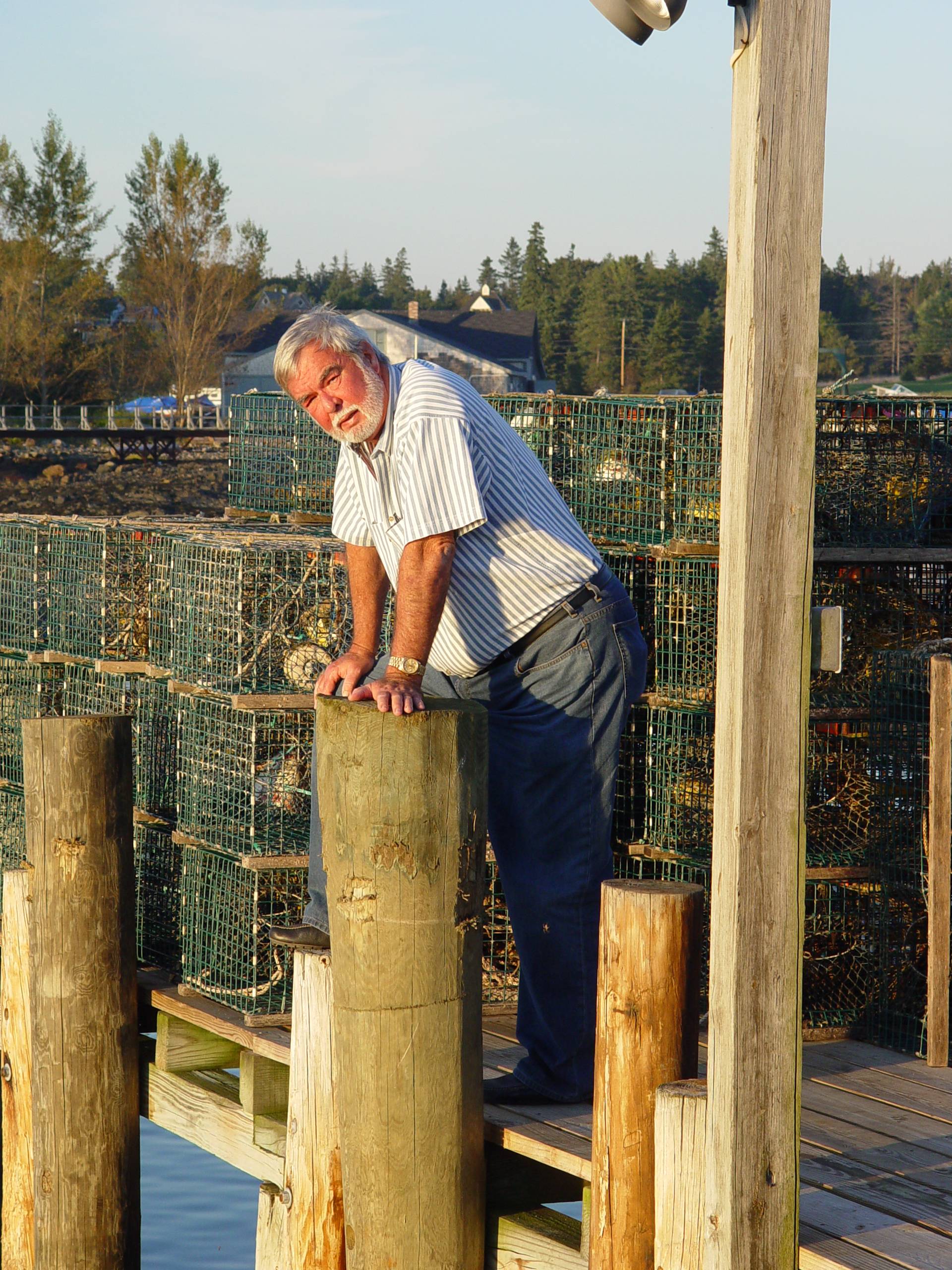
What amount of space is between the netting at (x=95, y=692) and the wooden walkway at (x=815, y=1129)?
3.98 ft

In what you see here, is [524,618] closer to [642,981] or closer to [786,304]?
[642,981]

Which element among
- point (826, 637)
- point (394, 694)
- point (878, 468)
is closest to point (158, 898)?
point (394, 694)

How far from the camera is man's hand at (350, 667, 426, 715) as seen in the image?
3.90 meters

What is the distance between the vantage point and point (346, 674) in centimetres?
460

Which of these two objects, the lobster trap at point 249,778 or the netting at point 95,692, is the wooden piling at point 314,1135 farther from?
the netting at point 95,692

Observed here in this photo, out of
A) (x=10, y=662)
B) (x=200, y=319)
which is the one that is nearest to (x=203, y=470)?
(x=200, y=319)

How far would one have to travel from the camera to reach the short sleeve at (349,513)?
4.89 m

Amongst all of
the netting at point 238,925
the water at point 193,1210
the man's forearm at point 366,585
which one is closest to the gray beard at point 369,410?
the man's forearm at point 366,585

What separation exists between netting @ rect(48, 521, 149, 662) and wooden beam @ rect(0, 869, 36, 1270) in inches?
51.5

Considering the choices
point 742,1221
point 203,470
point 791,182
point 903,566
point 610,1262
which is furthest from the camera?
point 203,470

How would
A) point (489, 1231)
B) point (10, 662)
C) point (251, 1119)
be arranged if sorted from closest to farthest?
point (489, 1231) < point (251, 1119) < point (10, 662)

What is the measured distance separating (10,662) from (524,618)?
3.62 meters

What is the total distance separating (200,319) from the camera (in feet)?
222

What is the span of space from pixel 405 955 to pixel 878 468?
3197 millimetres
